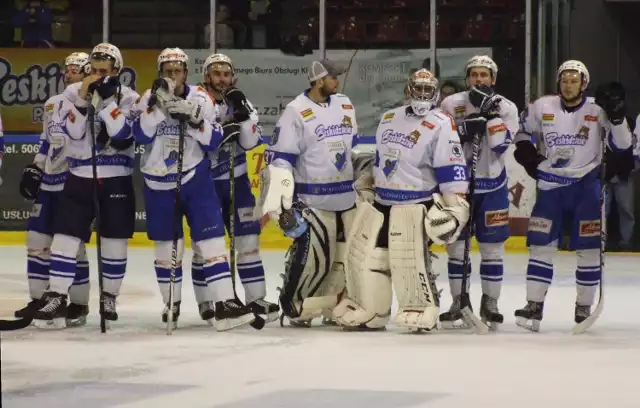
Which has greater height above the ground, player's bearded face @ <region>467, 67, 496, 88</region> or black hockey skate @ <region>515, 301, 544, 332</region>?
player's bearded face @ <region>467, 67, 496, 88</region>

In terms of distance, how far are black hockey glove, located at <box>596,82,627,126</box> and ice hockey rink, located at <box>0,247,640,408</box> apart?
39.9 inches

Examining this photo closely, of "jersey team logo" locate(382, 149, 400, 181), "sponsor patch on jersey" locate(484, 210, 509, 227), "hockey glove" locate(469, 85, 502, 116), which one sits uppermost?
"hockey glove" locate(469, 85, 502, 116)

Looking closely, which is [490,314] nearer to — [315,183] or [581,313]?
[581,313]

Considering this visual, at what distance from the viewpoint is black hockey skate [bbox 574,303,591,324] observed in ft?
23.9

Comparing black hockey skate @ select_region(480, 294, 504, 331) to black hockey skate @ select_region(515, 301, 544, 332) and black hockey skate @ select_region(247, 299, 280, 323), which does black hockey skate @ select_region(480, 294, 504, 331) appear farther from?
black hockey skate @ select_region(247, 299, 280, 323)

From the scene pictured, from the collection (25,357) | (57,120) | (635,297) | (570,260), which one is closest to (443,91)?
(570,260)

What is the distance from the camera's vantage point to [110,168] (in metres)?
7.09

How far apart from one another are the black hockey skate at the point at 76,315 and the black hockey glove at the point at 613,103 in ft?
8.87

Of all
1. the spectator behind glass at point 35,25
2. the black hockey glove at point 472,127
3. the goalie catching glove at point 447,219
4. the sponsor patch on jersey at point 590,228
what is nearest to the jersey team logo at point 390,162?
the goalie catching glove at point 447,219

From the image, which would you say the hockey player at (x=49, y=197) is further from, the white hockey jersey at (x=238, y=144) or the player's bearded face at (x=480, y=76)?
the player's bearded face at (x=480, y=76)

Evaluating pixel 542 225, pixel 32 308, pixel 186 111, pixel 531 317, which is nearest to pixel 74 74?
pixel 186 111

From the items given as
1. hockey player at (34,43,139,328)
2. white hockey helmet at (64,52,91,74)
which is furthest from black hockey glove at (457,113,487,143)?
white hockey helmet at (64,52,91,74)

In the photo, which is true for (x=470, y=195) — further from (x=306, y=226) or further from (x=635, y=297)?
(x=635, y=297)

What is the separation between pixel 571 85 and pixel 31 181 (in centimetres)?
266
